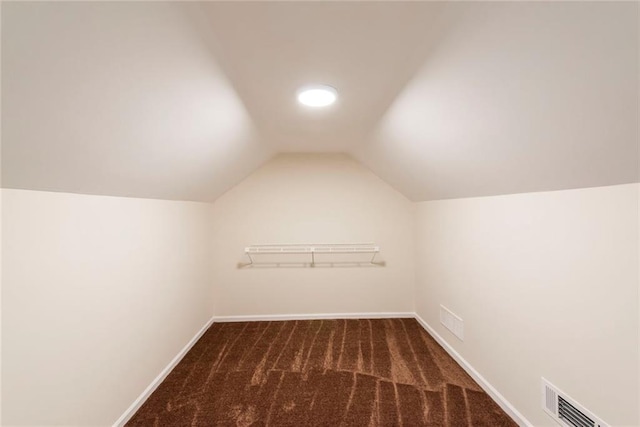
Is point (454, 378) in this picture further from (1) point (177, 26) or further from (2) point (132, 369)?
(1) point (177, 26)

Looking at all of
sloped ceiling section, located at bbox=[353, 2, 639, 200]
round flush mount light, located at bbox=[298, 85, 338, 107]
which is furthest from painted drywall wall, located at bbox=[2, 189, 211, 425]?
sloped ceiling section, located at bbox=[353, 2, 639, 200]

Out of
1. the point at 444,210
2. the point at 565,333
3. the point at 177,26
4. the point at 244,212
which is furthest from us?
the point at 244,212

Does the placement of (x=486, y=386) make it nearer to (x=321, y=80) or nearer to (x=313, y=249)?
(x=313, y=249)

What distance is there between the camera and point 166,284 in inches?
78.7

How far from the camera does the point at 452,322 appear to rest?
2.20 m

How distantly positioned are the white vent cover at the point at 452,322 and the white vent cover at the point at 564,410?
0.76m

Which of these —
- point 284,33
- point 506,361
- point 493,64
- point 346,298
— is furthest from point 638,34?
point 346,298

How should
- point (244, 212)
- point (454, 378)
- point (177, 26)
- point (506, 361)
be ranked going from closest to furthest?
point (177, 26), point (506, 361), point (454, 378), point (244, 212)

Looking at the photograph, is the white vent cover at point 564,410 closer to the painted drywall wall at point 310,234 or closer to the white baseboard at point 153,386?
the painted drywall wall at point 310,234

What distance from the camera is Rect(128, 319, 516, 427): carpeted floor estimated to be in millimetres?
1555

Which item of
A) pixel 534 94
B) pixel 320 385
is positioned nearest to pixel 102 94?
pixel 534 94

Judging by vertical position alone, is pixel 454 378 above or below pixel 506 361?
below

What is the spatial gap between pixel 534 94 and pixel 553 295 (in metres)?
1.02

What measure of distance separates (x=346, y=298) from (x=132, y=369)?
210 cm
